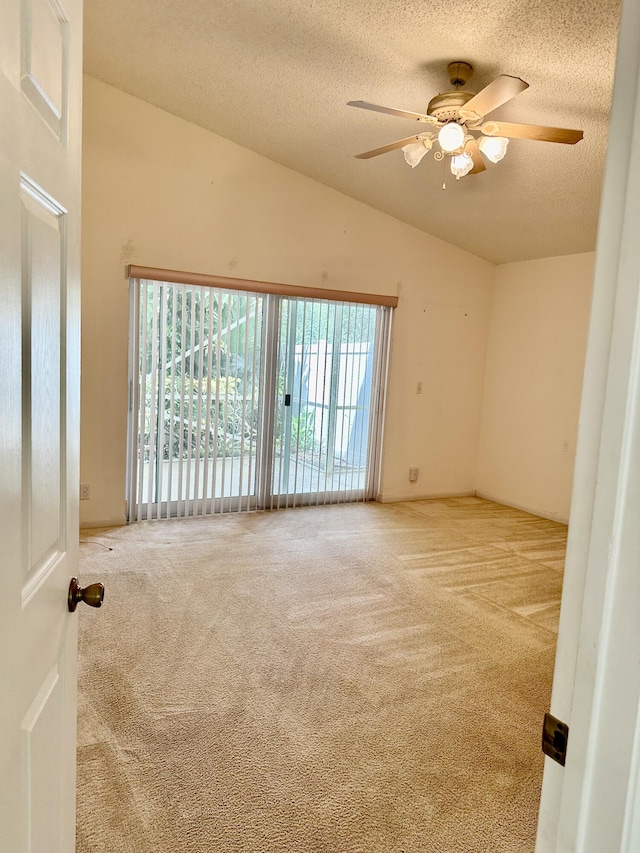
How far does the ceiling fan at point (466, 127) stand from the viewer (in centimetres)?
257

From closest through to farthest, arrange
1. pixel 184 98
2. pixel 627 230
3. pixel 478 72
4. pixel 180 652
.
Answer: pixel 627 230 → pixel 180 652 → pixel 478 72 → pixel 184 98

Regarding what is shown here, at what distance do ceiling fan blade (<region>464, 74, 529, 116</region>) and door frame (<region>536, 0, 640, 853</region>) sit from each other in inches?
76.9

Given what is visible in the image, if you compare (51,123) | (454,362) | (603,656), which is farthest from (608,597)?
(454,362)

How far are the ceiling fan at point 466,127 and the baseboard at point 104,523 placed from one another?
10.3 ft

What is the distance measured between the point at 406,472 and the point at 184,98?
369cm

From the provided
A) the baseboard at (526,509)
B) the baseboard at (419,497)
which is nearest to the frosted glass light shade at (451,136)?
the baseboard at (526,509)

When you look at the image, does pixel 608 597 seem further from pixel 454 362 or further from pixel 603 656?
pixel 454 362

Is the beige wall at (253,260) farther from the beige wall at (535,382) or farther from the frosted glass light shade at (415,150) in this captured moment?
the frosted glass light shade at (415,150)

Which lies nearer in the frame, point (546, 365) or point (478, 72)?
point (478, 72)

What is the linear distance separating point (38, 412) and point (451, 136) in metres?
2.48

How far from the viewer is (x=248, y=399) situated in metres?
4.89

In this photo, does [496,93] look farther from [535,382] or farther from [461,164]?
[535,382]

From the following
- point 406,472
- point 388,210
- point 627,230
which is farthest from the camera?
point 406,472

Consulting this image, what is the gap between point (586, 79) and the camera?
2.83 m
